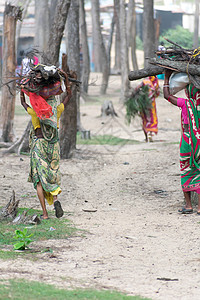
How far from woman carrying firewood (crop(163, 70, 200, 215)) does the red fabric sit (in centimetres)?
153

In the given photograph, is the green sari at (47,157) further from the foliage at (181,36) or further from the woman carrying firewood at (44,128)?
the foliage at (181,36)

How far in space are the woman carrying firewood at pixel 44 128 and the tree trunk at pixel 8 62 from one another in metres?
5.60

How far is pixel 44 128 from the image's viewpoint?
686 centimetres

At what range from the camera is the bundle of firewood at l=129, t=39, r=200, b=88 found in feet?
22.5

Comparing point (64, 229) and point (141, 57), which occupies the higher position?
point (64, 229)

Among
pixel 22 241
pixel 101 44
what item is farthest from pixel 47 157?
pixel 101 44

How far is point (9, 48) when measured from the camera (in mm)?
→ 12781

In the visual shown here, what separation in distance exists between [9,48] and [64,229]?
294 inches

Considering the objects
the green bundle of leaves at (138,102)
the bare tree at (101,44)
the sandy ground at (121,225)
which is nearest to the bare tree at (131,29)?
the bare tree at (101,44)

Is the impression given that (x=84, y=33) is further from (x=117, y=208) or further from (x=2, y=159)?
(x=117, y=208)

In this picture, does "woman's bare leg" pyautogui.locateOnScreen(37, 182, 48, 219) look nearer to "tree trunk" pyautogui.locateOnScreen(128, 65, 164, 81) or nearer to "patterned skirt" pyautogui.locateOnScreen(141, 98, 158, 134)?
"tree trunk" pyautogui.locateOnScreen(128, 65, 164, 81)

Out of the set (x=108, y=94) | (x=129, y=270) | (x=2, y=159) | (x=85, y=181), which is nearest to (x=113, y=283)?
(x=129, y=270)

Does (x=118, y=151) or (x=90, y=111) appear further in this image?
(x=90, y=111)

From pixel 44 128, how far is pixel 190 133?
73.4 inches
